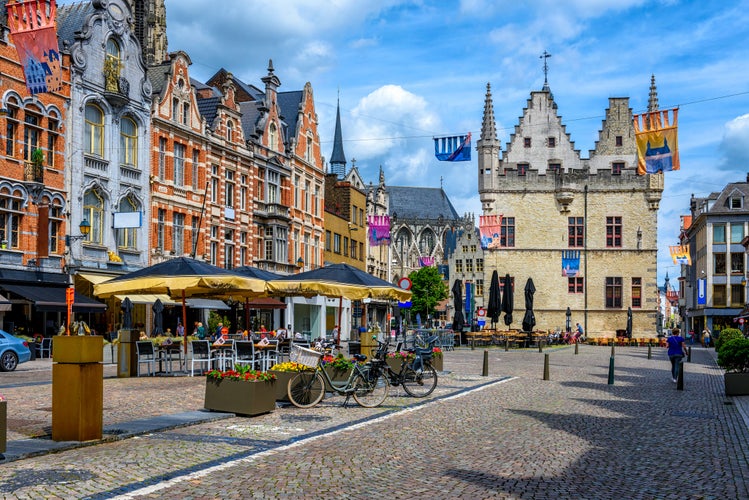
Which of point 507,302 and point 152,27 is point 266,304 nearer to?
point 507,302

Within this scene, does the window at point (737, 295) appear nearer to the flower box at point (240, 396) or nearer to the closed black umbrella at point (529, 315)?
the closed black umbrella at point (529, 315)

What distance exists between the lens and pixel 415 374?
674 inches

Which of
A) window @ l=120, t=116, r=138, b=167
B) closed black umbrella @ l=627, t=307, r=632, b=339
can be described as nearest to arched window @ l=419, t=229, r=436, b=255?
closed black umbrella @ l=627, t=307, r=632, b=339

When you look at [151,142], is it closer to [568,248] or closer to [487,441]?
[487,441]

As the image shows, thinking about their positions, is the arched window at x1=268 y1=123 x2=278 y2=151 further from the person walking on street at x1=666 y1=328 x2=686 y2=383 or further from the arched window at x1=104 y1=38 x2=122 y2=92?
the person walking on street at x1=666 y1=328 x2=686 y2=383

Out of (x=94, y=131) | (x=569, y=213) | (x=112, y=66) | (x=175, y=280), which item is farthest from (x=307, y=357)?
(x=569, y=213)

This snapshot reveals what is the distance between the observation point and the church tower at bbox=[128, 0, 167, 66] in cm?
6426

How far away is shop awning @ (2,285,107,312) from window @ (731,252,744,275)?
A: 6057 cm

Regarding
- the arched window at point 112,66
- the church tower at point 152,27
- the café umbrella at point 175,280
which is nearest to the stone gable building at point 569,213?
the church tower at point 152,27

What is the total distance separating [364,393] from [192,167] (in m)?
29.0

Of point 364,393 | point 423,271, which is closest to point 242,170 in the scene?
point 364,393

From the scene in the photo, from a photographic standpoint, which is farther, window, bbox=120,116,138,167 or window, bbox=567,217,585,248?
window, bbox=567,217,585,248

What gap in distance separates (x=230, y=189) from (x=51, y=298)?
16.2 meters

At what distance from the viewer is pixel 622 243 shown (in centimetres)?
6294
